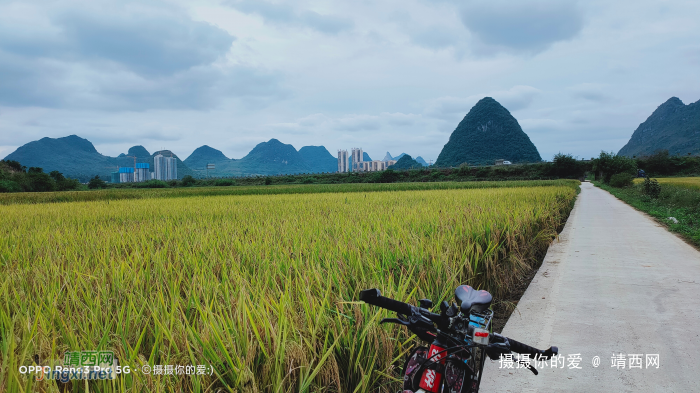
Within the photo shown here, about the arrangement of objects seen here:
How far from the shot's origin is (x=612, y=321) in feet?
9.30

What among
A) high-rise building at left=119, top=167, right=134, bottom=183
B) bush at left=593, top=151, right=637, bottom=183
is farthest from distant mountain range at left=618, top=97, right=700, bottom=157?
high-rise building at left=119, top=167, right=134, bottom=183

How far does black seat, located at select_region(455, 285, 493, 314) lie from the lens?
830mm

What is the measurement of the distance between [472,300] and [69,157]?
194 m

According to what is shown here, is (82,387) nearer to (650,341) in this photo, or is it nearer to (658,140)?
(650,341)

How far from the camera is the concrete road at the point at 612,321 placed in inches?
79.7

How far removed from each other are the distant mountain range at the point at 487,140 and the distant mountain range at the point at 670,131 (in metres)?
33.5

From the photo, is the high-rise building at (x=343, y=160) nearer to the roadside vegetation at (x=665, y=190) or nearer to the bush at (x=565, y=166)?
the bush at (x=565, y=166)

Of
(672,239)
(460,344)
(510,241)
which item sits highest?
(460,344)

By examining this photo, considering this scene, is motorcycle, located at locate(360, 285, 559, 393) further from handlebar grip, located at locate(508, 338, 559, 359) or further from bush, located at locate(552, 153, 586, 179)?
bush, located at locate(552, 153, 586, 179)

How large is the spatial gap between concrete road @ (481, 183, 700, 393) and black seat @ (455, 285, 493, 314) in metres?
1.26

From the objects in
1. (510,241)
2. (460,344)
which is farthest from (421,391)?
(510,241)

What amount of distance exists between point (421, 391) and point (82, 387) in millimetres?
1003

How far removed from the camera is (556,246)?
6.23 metres

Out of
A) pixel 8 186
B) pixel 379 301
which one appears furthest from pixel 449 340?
pixel 8 186
